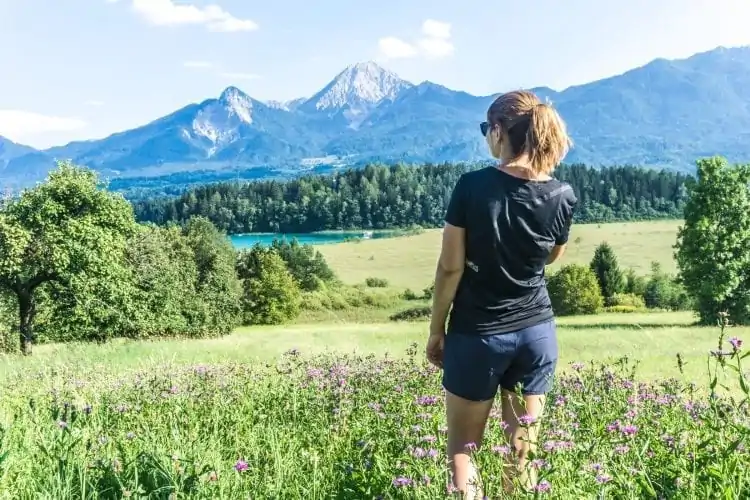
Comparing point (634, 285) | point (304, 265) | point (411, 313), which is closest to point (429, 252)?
point (304, 265)

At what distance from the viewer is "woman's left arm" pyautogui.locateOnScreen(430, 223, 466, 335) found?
143 inches

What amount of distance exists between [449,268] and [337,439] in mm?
2150

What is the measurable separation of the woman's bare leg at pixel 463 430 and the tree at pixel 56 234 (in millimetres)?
32809

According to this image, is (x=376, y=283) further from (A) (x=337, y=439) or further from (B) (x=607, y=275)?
(A) (x=337, y=439)

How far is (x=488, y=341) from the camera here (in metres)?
3.70

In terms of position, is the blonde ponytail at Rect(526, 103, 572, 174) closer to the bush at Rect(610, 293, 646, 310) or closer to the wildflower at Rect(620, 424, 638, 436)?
the wildflower at Rect(620, 424, 638, 436)

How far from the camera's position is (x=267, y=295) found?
7944 centimetres

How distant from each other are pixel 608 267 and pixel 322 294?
127ft

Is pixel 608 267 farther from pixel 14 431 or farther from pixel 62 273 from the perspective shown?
pixel 14 431

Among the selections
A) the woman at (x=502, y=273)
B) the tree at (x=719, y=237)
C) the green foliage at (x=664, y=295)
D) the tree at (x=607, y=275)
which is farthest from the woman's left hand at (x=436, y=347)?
the green foliage at (x=664, y=295)

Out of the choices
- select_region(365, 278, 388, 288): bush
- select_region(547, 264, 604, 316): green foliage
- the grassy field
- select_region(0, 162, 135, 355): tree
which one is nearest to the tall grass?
select_region(0, 162, 135, 355): tree

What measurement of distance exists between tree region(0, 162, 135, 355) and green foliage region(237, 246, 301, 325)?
142ft

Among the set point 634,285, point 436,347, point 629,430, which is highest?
point 436,347

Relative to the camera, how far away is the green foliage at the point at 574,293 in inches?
2852
